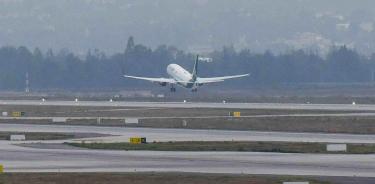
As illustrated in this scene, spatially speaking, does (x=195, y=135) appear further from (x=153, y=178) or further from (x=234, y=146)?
(x=153, y=178)

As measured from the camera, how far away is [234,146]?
84.7 m

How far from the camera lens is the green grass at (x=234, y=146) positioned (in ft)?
268

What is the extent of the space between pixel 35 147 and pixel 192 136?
1430 centimetres

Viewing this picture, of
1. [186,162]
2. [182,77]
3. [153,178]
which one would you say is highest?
[182,77]

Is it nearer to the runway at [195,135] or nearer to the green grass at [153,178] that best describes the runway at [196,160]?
the runway at [195,135]

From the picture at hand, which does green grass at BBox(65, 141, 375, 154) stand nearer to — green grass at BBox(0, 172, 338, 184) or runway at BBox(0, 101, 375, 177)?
runway at BBox(0, 101, 375, 177)

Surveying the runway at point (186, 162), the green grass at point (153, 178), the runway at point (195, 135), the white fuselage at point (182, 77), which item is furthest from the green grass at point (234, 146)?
the white fuselage at point (182, 77)

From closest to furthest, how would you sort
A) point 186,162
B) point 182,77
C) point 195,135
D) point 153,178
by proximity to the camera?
point 153,178 → point 186,162 → point 195,135 → point 182,77

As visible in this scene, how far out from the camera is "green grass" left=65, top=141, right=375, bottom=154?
268 feet

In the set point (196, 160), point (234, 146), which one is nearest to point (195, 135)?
point (234, 146)

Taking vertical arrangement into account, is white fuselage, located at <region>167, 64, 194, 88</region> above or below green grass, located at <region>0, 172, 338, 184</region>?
above

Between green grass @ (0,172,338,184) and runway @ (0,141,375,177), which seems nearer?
green grass @ (0,172,338,184)

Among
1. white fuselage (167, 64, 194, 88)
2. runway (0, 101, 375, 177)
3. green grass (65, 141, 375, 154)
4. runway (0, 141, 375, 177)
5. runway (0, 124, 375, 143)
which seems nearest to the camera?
runway (0, 141, 375, 177)

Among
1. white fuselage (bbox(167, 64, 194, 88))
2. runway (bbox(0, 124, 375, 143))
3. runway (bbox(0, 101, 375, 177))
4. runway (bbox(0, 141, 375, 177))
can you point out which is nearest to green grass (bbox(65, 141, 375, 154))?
runway (bbox(0, 101, 375, 177))
